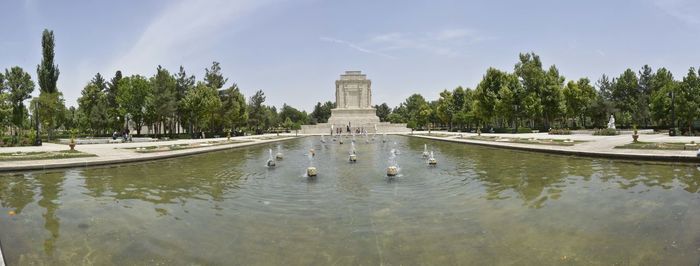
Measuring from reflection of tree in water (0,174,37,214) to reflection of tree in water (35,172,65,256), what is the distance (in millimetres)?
265

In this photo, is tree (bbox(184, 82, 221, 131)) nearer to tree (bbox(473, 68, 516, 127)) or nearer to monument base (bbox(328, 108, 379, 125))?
tree (bbox(473, 68, 516, 127))

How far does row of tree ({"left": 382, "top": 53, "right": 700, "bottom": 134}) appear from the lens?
40594 millimetres

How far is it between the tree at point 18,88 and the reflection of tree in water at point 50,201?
160ft

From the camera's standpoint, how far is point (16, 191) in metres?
11.3

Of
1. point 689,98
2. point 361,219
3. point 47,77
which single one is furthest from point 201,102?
point 689,98

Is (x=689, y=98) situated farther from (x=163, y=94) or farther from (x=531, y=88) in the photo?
(x=163, y=94)

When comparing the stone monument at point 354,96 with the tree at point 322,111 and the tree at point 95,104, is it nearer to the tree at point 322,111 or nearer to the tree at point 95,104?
the tree at point 322,111

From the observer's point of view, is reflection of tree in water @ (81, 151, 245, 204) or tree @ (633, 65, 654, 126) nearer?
reflection of tree in water @ (81, 151, 245, 204)

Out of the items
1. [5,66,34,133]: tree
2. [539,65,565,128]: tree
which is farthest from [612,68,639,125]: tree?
[5,66,34,133]: tree

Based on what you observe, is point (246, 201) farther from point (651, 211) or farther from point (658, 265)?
point (651, 211)

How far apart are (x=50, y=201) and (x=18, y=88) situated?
185 ft

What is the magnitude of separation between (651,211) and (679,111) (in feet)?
140

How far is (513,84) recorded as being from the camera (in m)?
53.6

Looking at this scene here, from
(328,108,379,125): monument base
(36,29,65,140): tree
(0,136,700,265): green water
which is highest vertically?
(36,29,65,140): tree
